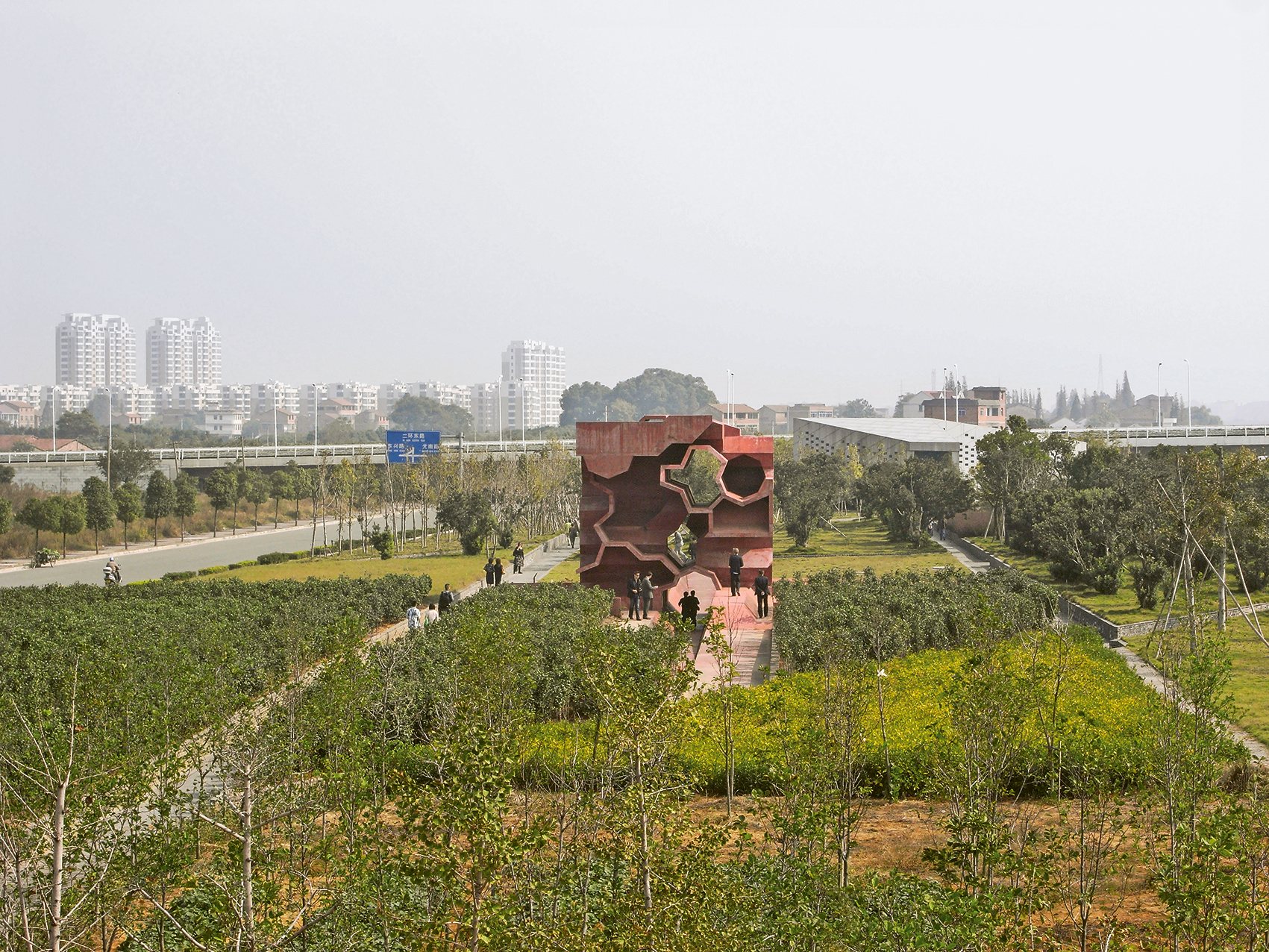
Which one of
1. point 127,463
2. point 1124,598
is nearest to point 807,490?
point 1124,598

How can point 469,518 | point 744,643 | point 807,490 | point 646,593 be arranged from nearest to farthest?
point 744,643, point 646,593, point 469,518, point 807,490

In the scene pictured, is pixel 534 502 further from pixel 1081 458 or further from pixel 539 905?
pixel 539 905

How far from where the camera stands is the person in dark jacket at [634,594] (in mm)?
20172

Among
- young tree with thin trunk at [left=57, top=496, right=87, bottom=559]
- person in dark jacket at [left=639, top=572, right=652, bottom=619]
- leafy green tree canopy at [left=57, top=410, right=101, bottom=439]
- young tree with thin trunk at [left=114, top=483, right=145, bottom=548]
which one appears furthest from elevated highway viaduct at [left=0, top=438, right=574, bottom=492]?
leafy green tree canopy at [left=57, top=410, right=101, bottom=439]

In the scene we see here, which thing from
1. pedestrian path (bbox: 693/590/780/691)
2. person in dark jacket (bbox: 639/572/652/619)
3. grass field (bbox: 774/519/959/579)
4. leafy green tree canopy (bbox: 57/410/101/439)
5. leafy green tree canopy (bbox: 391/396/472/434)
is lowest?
pedestrian path (bbox: 693/590/780/691)

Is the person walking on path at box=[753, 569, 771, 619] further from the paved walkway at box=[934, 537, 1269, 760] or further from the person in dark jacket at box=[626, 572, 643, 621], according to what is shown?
the paved walkway at box=[934, 537, 1269, 760]

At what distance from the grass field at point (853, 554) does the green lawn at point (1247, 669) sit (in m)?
8.27

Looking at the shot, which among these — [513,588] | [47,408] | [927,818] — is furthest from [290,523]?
[47,408]

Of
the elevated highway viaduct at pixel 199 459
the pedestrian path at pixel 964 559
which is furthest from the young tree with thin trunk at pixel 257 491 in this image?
the pedestrian path at pixel 964 559

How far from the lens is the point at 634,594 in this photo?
2025cm

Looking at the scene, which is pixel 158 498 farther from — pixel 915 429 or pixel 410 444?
pixel 915 429

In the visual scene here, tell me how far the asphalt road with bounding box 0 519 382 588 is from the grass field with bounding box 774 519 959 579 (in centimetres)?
1756

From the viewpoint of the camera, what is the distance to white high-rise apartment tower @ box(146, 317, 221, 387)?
590 feet

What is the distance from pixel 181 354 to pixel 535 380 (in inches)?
2479
